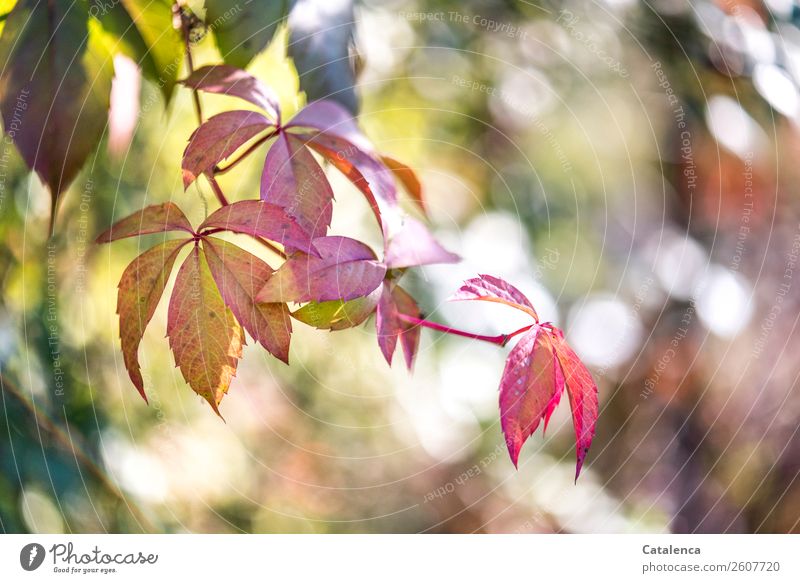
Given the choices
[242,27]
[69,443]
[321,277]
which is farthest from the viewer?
[69,443]

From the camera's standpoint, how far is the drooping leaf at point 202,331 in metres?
0.24

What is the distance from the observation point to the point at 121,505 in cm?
49

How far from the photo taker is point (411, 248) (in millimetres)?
279

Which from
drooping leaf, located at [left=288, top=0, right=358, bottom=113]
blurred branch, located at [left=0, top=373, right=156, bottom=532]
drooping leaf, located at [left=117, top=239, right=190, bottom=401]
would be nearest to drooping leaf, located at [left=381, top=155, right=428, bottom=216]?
drooping leaf, located at [left=288, top=0, right=358, bottom=113]

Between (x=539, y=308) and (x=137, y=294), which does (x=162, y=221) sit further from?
Answer: (x=539, y=308)

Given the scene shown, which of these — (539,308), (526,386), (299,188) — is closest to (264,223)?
(299,188)

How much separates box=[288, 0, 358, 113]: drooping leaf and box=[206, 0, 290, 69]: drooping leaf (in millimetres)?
13

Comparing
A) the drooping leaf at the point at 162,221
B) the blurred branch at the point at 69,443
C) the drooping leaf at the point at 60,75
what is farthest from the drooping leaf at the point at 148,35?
the blurred branch at the point at 69,443

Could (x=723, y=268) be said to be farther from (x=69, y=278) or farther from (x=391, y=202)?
(x=69, y=278)

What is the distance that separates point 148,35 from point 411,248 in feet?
0.59

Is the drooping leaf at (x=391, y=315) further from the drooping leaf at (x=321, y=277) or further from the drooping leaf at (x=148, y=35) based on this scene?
the drooping leaf at (x=148, y=35)

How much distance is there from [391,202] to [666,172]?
385 millimetres

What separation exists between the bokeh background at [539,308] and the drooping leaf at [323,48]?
14 centimetres

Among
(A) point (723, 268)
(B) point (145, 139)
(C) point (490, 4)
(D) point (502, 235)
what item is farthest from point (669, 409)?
(B) point (145, 139)
